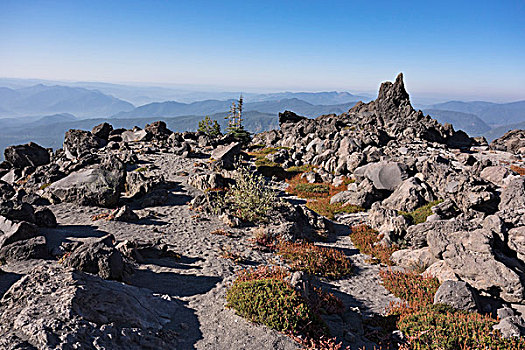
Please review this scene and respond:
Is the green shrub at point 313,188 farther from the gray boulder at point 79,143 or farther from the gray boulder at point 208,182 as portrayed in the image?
the gray boulder at point 79,143

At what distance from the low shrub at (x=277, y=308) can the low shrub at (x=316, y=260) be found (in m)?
4.86

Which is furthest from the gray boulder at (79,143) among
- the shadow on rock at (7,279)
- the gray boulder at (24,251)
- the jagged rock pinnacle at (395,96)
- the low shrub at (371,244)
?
the jagged rock pinnacle at (395,96)

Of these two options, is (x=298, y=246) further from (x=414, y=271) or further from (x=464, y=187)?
(x=464, y=187)

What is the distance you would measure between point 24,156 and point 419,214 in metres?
45.7

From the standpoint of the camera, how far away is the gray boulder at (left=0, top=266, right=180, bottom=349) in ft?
23.2

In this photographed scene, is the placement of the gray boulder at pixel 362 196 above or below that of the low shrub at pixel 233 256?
above

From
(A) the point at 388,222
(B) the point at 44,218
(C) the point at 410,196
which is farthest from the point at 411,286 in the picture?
(B) the point at 44,218

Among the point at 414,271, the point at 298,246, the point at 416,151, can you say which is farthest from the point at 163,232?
the point at 416,151

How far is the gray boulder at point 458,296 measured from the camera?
12.0 metres

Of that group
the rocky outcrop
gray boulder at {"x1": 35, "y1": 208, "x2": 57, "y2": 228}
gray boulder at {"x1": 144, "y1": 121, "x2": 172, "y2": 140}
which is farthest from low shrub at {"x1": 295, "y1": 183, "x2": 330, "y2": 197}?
the rocky outcrop

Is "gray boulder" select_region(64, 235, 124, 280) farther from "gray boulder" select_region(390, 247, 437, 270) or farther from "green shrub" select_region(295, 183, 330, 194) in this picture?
"green shrub" select_region(295, 183, 330, 194)

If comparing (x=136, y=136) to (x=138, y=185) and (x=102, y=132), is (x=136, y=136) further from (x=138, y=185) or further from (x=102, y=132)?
(x=138, y=185)

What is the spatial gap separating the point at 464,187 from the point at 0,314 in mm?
24692

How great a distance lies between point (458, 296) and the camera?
12289 mm
